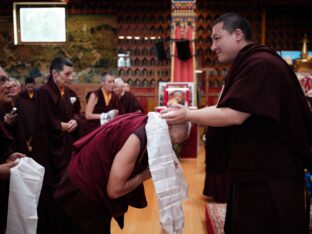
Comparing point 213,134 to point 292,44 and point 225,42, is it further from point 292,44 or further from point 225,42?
point 292,44

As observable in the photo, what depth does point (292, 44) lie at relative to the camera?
11.1m

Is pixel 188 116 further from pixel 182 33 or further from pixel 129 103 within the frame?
pixel 182 33

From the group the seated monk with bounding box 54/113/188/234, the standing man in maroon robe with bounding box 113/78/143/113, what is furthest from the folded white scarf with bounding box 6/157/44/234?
the standing man in maroon robe with bounding box 113/78/143/113

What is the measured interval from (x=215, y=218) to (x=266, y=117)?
1942 millimetres

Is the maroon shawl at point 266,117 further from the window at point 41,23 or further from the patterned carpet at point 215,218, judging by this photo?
the window at point 41,23

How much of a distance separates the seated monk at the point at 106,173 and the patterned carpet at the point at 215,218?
1457 mm

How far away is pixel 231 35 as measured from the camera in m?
2.02

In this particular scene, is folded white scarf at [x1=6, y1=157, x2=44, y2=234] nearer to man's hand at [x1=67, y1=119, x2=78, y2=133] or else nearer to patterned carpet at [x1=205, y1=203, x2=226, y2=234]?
patterned carpet at [x1=205, y1=203, x2=226, y2=234]

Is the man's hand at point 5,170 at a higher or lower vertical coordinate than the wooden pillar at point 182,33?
lower

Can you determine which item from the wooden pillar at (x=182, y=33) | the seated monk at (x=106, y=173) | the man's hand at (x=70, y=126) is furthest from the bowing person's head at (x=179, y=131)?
the wooden pillar at (x=182, y=33)

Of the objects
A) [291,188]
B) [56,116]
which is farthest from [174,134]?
[56,116]

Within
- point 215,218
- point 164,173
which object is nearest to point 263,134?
point 164,173

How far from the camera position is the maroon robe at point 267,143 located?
179 centimetres

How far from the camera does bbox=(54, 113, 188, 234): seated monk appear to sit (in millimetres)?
1797
